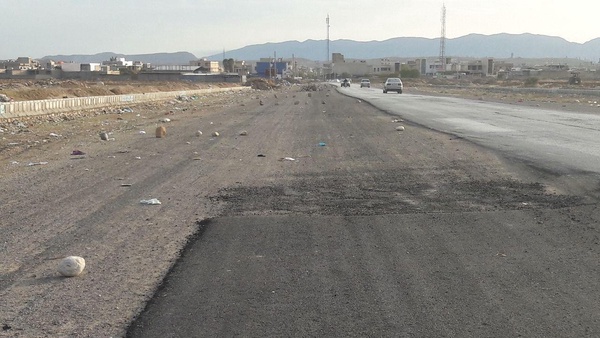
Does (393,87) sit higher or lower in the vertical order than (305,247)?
lower

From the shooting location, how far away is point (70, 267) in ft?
20.5

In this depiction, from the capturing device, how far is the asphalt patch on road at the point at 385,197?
9.37 m

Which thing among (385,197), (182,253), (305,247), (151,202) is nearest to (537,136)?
(385,197)

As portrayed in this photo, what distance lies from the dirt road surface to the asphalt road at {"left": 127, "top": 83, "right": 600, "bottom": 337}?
0.9 inches

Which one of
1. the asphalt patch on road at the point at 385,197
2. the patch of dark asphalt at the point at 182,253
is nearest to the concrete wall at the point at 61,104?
the asphalt patch on road at the point at 385,197

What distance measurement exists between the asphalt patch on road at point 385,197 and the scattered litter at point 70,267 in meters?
3.02

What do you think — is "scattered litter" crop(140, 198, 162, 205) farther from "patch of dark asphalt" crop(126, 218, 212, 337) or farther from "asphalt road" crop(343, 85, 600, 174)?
"asphalt road" crop(343, 85, 600, 174)

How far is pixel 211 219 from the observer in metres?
8.77

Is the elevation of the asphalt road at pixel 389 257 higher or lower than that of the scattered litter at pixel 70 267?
lower

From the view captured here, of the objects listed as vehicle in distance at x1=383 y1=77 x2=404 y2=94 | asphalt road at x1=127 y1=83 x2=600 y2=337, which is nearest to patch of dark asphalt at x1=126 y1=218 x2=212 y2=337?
asphalt road at x1=127 y1=83 x2=600 y2=337

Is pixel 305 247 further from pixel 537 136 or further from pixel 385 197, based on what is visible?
pixel 537 136

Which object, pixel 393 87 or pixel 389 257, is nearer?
pixel 389 257

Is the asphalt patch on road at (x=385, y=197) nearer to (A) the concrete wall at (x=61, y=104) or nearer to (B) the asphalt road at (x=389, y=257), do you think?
(B) the asphalt road at (x=389, y=257)

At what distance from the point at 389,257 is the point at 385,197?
3447 millimetres
